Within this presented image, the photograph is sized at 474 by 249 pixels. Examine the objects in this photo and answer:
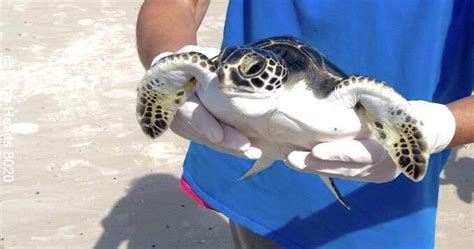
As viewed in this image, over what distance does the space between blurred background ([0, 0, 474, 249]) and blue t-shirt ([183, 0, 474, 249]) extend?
928mm

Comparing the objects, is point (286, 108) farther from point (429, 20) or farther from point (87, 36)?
point (87, 36)

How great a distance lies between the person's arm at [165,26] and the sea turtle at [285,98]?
18cm

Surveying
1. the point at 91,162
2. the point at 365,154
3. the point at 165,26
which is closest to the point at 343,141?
the point at 365,154

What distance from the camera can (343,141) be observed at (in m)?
0.93

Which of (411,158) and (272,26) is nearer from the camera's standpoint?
(411,158)

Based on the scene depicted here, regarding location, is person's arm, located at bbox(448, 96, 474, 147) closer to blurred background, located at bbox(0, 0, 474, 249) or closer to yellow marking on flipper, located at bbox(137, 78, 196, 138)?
yellow marking on flipper, located at bbox(137, 78, 196, 138)

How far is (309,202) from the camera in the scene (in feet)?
4.15

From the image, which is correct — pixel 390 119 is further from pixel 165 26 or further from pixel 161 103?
pixel 165 26

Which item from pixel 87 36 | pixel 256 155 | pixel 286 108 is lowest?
pixel 87 36

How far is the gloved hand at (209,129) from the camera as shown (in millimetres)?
948

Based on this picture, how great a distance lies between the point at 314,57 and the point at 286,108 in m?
0.12

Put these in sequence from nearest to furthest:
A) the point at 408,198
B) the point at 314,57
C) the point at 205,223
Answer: the point at 314,57, the point at 408,198, the point at 205,223

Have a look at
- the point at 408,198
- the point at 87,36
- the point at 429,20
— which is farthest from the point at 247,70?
the point at 87,36

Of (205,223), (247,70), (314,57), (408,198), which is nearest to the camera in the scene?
(247,70)
